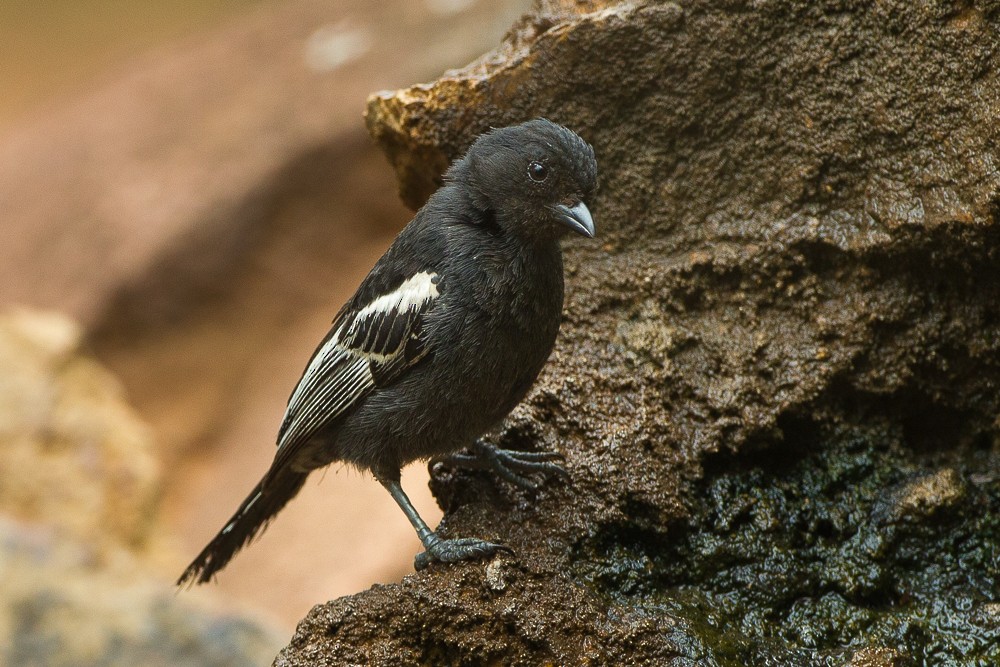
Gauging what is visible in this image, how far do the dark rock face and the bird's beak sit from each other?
674 mm

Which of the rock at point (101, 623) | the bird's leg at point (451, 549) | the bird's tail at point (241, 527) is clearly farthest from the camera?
the rock at point (101, 623)

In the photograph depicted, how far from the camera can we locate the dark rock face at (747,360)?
3.30 m

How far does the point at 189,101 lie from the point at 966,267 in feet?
29.0

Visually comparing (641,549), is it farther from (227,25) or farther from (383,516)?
(227,25)

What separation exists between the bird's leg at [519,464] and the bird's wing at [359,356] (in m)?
0.46

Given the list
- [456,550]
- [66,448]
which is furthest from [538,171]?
[66,448]

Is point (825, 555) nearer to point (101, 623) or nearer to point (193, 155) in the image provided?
point (101, 623)

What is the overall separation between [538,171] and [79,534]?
449cm

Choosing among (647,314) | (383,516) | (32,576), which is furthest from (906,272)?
(383,516)

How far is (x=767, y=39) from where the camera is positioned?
3.89m

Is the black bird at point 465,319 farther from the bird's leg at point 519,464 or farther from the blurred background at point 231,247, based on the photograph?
the blurred background at point 231,247

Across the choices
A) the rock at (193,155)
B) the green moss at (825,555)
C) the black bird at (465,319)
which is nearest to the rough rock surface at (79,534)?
the rock at (193,155)

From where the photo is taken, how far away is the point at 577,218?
3.51 m

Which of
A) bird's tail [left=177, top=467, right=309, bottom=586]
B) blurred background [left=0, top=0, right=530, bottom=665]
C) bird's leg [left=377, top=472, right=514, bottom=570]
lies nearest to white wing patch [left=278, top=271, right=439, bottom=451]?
bird's tail [left=177, top=467, right=309, bottom=586]
